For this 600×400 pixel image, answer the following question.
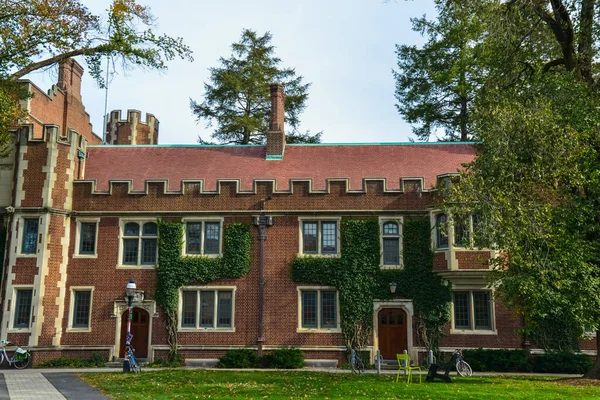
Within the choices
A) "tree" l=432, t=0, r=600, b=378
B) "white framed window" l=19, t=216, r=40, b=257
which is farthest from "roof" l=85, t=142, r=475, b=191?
"tree" l=432, t=0, r=600, b=378

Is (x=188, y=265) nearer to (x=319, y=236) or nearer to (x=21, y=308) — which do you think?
(x=319, y=236)

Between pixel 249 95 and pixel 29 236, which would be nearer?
pixel 29 236

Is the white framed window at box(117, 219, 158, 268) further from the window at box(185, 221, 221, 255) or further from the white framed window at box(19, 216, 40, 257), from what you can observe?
the white framed window at box(19, 216, 40, 257)

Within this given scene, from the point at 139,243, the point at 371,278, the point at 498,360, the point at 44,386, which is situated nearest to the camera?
the point at 44,386

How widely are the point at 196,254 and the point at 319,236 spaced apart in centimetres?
489

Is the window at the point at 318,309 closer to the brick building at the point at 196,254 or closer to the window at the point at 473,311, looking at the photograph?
the brick building at the point at 196,254

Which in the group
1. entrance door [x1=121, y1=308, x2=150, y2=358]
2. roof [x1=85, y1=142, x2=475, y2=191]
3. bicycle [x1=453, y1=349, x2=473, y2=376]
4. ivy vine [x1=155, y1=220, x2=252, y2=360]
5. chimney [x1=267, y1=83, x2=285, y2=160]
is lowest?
bicycle [x1=453, y1=349, x2=473, y2=376]

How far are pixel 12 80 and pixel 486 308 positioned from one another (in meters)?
18.3

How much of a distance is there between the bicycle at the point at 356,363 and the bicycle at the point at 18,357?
11.6 m

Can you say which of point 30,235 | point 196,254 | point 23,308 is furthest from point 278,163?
point 23,308

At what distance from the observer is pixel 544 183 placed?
16234 millimetres

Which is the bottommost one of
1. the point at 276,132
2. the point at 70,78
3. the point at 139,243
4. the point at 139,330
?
the point at 139,330

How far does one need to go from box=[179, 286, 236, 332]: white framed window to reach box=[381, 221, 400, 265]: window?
603cm

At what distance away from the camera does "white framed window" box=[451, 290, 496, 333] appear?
2225 cm
